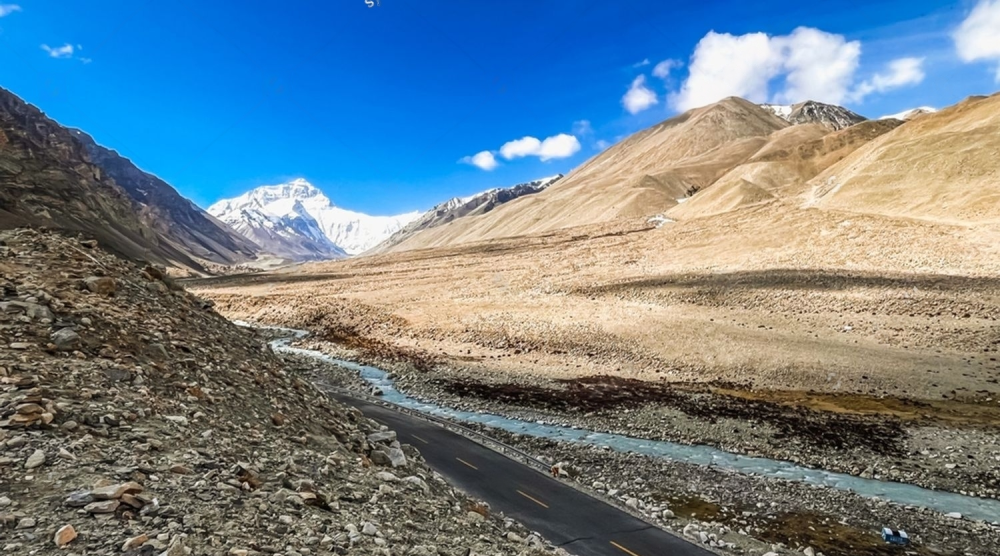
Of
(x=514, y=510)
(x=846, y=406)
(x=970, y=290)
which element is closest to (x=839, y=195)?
(x=970, y=290)

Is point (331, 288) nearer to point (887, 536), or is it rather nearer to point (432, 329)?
point (432, 329)

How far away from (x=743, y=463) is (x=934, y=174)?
3168 inches

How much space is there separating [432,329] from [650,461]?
108 feet

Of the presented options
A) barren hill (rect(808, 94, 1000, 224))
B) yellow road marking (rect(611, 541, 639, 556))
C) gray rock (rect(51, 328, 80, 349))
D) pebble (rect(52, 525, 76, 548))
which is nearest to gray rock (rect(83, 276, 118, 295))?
gray rock (rect(51, 328, 80, 349))

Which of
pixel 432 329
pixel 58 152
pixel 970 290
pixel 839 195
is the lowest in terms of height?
pixel 432 329

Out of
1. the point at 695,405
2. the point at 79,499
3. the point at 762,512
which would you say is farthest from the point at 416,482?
the point at 695,405

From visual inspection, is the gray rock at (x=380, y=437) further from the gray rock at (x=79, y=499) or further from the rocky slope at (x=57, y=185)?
the rocky slope at (x=57, y=185)

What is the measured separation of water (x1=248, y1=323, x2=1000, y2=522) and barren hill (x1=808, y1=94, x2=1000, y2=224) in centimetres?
5816

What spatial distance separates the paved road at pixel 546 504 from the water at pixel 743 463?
617 cm

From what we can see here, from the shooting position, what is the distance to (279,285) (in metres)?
109

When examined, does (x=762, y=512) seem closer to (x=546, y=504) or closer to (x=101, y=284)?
(x=546, y=504)

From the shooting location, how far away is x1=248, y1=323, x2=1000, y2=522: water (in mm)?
19672

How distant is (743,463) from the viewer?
23.8 m

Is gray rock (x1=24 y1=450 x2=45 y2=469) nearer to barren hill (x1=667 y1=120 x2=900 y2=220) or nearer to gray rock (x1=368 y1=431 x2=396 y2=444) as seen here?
gray rock (x1=368 y1=431 x2=396 y2=444)
